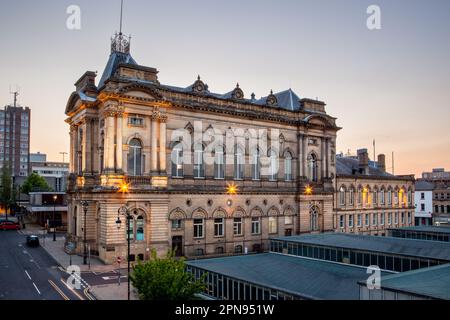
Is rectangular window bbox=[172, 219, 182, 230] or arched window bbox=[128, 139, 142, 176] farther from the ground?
arched window bbox=[128, 139, 142, 176]

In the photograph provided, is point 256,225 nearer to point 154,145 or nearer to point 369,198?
point 154,145

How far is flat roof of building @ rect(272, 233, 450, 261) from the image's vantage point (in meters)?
31.1

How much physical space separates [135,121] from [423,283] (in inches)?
1268

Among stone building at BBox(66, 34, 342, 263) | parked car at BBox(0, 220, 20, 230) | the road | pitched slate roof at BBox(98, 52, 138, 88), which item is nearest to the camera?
the road

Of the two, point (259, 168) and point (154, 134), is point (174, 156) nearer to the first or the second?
point (154, 134)

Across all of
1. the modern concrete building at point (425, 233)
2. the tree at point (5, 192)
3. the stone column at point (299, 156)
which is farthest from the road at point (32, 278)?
the tree at point (5, 192)

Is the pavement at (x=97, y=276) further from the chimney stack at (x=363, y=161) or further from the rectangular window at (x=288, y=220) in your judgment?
the chimney stack at (x=363, y=161)

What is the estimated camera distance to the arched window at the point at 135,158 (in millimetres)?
43781

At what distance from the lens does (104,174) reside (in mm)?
41844

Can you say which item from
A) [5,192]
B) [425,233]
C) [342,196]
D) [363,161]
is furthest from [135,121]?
[5,192]

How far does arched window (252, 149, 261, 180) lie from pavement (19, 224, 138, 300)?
2156 centimetres

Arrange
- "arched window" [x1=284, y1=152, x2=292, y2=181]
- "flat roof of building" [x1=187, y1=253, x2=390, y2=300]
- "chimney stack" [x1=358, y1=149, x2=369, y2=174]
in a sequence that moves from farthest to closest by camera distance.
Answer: "chimney stack" [x1=358, y1=149, x2=369, y2=174] < "arched window" [x1=284, y1=152, x2=292, y2=181] < "flat roof of building" [x1=187, y1=253, x2=390, y2=300]

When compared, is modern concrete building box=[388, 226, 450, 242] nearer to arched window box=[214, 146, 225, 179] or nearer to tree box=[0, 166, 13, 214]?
arched window box=[214, 146, 225, 179]

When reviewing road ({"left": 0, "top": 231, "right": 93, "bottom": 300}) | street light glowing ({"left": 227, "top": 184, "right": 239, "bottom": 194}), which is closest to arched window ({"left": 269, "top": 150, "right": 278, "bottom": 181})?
street light glowing ({"left": 227, "top": 184, "right": 239, "bottom": 194})
